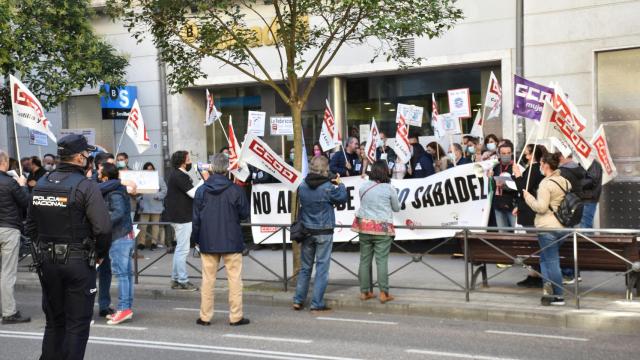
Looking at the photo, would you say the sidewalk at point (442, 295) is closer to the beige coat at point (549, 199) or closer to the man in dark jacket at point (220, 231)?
the beige coat at point (549, 199)

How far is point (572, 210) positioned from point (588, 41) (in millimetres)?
8168

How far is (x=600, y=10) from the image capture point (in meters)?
16.8

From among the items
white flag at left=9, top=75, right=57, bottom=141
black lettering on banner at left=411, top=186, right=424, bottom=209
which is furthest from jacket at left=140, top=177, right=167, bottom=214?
white flag at left=9, top=75, right=57, bottom=141

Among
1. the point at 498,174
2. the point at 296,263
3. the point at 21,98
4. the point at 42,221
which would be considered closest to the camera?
the point at 42,221

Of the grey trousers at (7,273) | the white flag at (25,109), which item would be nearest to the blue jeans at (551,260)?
the grey trousers at (7,273)

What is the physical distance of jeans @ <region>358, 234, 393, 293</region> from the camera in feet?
34.2

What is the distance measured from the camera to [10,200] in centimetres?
982

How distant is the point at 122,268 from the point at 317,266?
2.26 meters

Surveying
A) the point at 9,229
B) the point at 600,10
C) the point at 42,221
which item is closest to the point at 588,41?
the point at 600,10

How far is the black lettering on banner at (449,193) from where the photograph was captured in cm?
1377

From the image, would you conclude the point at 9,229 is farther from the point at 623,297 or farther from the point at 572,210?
the point at 623,297

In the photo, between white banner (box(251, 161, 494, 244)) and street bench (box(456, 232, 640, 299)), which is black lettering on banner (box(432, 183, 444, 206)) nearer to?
white banner (box(251, 161, 494, 244))

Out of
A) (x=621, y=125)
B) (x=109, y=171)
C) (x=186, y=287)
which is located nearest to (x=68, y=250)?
(x=109, y=171)

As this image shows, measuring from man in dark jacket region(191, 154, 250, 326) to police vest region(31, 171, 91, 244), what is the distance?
3100mm
